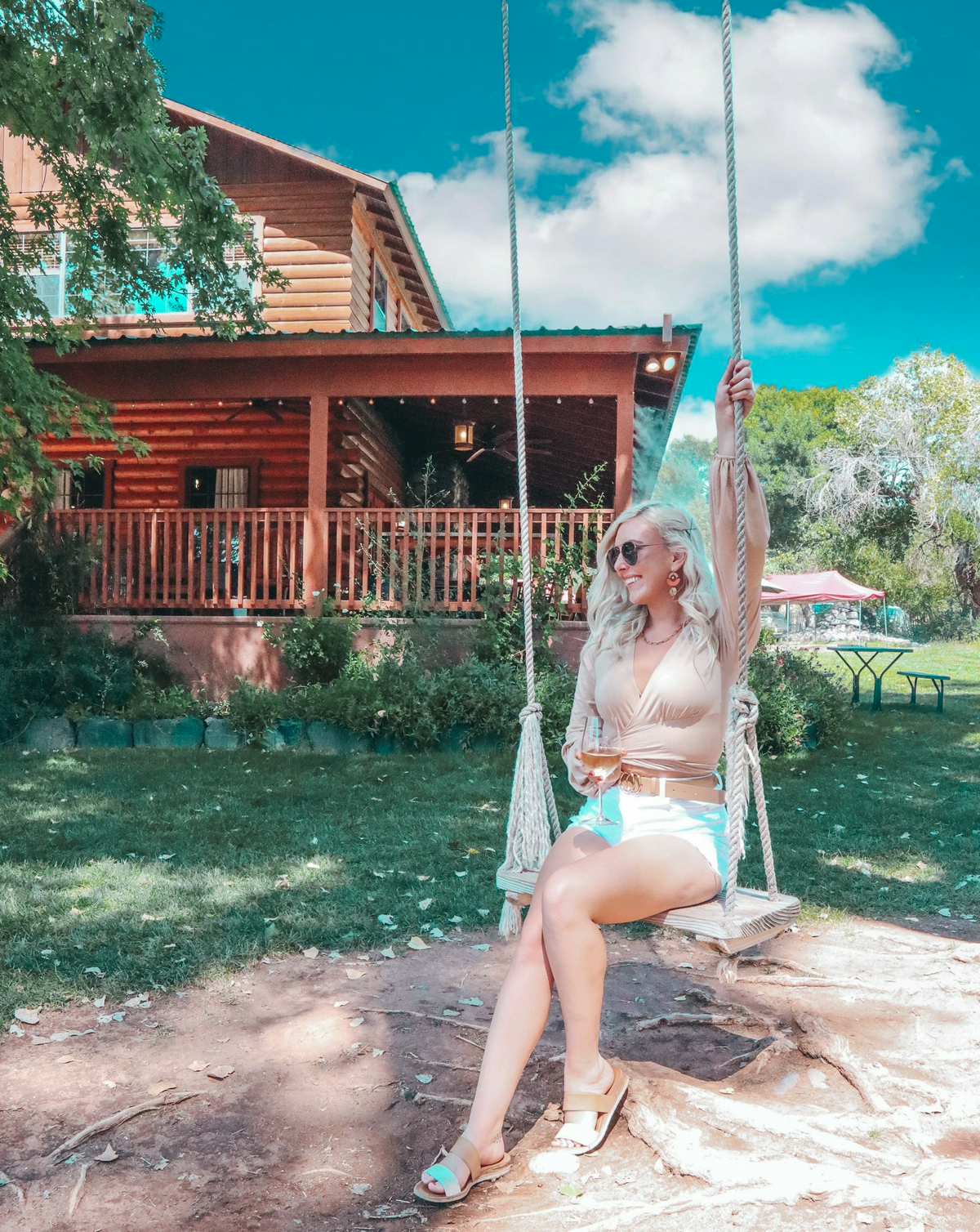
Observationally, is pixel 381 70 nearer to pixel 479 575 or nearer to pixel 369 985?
pixel 479 575

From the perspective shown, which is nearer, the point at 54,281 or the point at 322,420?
the point at 322,420

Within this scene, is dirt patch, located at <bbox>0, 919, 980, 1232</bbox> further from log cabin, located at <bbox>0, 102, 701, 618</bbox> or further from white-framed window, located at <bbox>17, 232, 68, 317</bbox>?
white-framed window, located at <bbox>17, 232, 68, 317</bbox>

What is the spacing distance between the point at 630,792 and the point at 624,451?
7.74 m

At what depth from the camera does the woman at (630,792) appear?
229cm

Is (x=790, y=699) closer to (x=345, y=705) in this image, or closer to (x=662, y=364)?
(x=662, y=364)

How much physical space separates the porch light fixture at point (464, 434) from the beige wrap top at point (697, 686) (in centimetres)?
1040

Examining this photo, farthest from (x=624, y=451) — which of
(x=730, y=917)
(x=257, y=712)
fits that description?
(x=730, y=917)

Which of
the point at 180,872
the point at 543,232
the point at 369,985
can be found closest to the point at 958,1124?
the point at 369,985

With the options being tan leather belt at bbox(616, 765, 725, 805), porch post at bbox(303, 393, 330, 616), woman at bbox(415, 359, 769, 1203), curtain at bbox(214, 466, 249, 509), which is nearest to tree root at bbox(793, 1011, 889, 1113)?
woman at bbox(415, 359, 769, 1203)

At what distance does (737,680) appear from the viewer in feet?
8.45

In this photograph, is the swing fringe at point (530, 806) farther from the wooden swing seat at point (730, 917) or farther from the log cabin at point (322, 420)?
the log cabin at point (322, 420)

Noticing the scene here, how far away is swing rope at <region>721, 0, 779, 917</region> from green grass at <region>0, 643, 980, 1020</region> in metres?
1.90

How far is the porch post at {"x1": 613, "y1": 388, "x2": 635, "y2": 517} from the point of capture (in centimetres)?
971

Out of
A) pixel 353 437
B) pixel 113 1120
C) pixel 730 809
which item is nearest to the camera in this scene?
pixel 730 809
